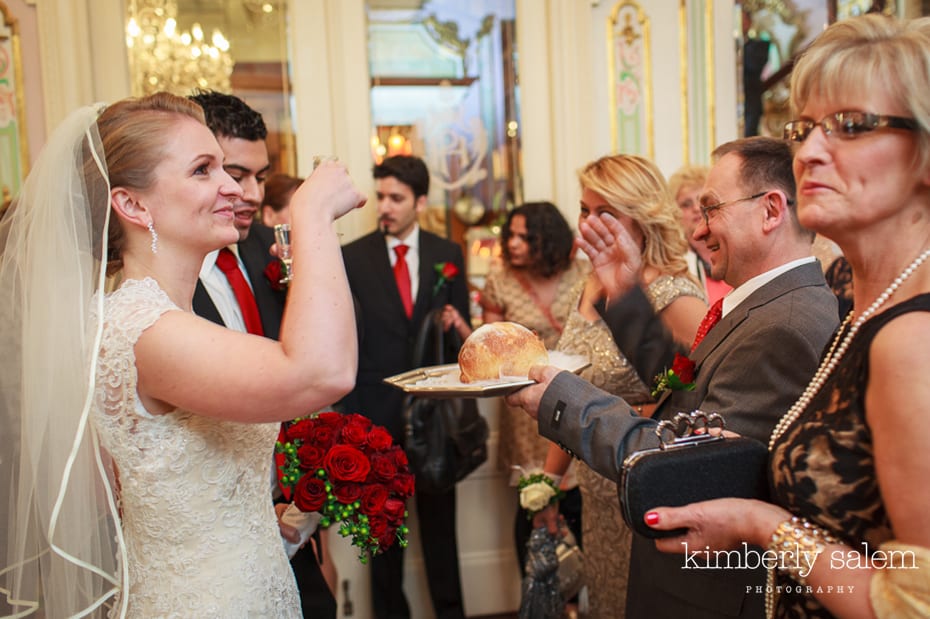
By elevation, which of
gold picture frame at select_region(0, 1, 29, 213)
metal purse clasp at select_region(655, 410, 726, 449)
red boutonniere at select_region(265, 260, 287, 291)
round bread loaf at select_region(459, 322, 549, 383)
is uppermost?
gold picture frame at select_region(0, 1, 29, 213)

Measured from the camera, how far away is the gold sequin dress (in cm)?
260

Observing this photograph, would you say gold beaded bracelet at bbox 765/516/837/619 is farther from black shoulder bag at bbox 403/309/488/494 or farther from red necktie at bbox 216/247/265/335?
black shoulder bag at bbox 403/309/488/494

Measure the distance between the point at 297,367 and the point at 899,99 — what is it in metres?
1.12

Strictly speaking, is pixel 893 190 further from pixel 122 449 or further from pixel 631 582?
pixel 122 449

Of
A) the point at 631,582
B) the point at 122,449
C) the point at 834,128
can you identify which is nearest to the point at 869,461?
the point at 834,128

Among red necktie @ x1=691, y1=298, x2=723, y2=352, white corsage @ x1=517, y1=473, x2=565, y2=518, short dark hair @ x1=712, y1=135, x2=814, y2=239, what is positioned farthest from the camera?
white corsage @ x1=517, y1=473, x2=565, y2=518

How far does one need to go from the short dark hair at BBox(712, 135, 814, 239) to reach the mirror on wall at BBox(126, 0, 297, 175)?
290 cm

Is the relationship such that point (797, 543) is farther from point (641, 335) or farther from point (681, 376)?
point (641, 335)

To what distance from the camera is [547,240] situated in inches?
162

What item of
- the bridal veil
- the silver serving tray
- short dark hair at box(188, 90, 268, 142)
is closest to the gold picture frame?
short dark hair at box(188, 90, 268, 142)

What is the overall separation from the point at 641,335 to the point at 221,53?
3121mm

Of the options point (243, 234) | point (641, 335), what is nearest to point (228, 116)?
point (243, 234)

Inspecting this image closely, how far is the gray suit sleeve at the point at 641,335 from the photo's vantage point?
220cm

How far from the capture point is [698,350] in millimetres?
2004
